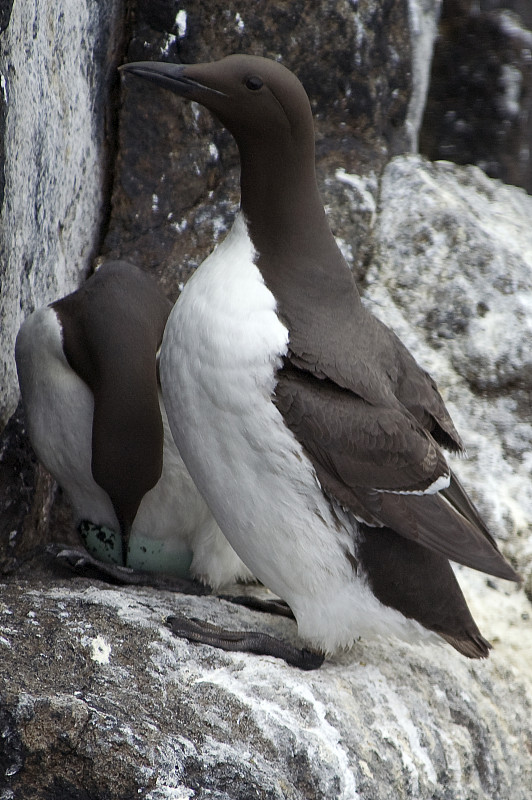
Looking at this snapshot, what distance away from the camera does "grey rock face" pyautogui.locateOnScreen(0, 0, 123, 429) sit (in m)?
3.23

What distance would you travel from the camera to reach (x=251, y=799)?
2.36 metres

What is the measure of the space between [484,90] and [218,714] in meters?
3.86

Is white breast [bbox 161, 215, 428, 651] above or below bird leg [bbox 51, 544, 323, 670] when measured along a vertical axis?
above

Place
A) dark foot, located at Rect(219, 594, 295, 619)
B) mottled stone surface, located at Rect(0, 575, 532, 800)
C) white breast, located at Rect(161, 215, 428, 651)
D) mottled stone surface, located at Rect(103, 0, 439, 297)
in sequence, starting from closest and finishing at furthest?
mottled stone surface, located at Rect(0, 575, 532, 800)
white breast, located at Rect(161, 215, 428, 651)
dark foot, located at Rect(219, 594, 295, 619)
mottled stone surface, located at Rect(103, 0, 439, 297)

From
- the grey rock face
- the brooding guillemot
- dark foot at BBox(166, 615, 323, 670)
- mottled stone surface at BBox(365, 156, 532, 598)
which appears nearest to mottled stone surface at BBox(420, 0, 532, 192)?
mottled stone surface at BBox(365, 156, 532, 598)

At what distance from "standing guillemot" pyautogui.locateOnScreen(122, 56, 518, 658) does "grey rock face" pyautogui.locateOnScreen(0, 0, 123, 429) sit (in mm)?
614

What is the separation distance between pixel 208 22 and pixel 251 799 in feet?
11.2

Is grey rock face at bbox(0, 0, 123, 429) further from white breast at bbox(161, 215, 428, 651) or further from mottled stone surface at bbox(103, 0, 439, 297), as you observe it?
white breast at bbox(161, 215, 428, 651)

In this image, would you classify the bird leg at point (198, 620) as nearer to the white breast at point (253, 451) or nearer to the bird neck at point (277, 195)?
the white breast at point (253, 451)

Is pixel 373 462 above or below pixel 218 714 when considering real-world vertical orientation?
above

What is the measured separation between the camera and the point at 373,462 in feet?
9.28

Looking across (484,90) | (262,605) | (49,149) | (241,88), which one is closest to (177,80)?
(241,88)

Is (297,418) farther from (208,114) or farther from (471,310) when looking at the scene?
(208,114)

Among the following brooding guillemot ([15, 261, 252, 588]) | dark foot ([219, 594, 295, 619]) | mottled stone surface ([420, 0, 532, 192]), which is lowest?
dark foot ([219, 594, 295, 619])
